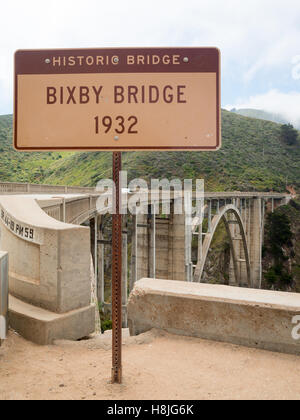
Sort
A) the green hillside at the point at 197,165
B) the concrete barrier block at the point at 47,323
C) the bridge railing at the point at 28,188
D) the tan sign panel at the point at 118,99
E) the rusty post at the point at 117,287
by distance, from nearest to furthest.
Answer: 1. the tan sign panel at the point at 118,99
2. the rusty post at the point at 117,287
3. the concrete barrier block at the point at 47,323
4. the bridge railing at the point at 28,188
5. the green hillside at the point at 197,165

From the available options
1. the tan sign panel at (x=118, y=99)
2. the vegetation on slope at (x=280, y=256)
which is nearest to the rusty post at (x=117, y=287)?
the tan sign panel at (x=118, y=99)

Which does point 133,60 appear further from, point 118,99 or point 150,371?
point 150,371

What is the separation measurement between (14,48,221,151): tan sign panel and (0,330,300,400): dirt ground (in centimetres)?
188

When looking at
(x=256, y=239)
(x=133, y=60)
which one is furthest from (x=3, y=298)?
(x=256, y=239)

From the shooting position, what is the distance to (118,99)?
2711 millimetres

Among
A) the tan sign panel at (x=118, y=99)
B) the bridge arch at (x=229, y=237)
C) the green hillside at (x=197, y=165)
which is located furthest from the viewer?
the green hillside at (x=197, y=165)

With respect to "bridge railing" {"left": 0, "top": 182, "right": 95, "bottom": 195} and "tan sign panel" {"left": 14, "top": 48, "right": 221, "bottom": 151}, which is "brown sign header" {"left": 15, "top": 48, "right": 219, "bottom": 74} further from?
"bridge railing" {"left": 0, "top": 182, "right": 95, "bottom": 195}

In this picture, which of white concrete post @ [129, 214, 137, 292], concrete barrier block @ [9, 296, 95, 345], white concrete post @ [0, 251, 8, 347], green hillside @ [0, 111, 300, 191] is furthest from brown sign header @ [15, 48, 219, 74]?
green hillside @ [0, 111, 300, 191]

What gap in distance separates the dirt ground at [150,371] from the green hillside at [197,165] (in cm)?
5367

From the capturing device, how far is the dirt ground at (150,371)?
2.68 meters

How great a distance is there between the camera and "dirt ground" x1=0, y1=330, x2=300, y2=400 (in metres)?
2.68

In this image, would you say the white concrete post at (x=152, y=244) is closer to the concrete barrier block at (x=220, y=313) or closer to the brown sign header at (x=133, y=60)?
the concrete barrier block at (x=220, y=313)

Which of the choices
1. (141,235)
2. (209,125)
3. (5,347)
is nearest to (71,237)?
(5,347)
